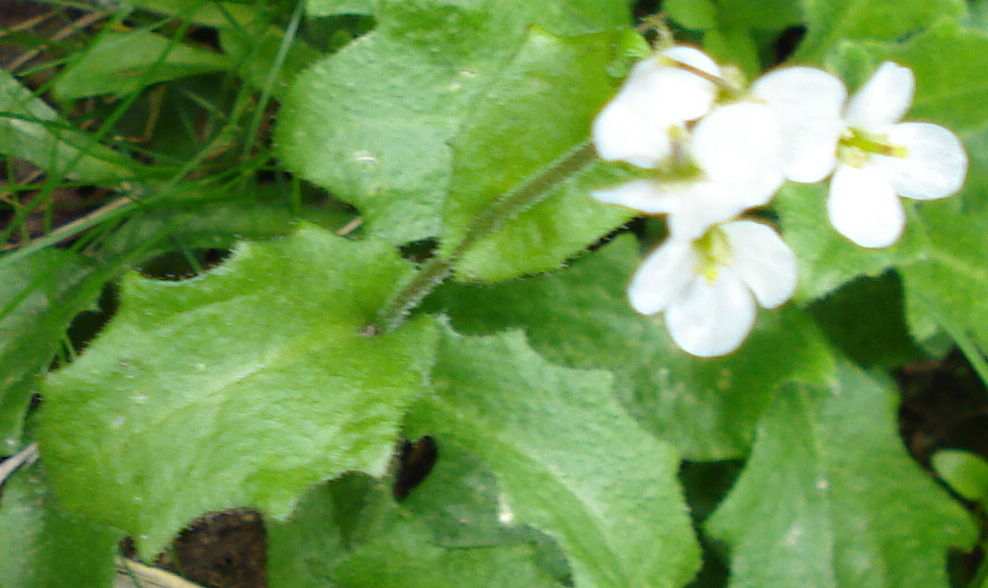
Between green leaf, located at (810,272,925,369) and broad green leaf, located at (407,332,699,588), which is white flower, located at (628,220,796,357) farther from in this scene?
green leaf, located at (810,272,925,369)

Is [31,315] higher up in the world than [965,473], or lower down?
higher up

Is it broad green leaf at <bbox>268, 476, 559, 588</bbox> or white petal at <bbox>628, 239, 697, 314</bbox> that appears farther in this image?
broad green leaf at <bbox>268, 476, 559, 588</bbox>

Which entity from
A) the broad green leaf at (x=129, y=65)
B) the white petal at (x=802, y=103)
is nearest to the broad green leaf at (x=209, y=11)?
the broad green leaf at (x=129, y=65)

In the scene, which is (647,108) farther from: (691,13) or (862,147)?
(691,13)

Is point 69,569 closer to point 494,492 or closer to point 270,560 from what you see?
point 270,560

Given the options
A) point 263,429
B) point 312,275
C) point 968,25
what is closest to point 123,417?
point 263,429

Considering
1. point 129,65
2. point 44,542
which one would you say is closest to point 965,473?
point 44,542

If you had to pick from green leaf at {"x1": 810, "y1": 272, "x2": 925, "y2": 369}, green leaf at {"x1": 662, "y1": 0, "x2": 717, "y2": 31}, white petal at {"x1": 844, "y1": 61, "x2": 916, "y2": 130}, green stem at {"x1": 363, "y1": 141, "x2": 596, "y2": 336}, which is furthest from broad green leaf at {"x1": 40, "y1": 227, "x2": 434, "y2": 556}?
green leaf at {"x1": 810, "y1": 272, "x2": 925, "y2": 369}
